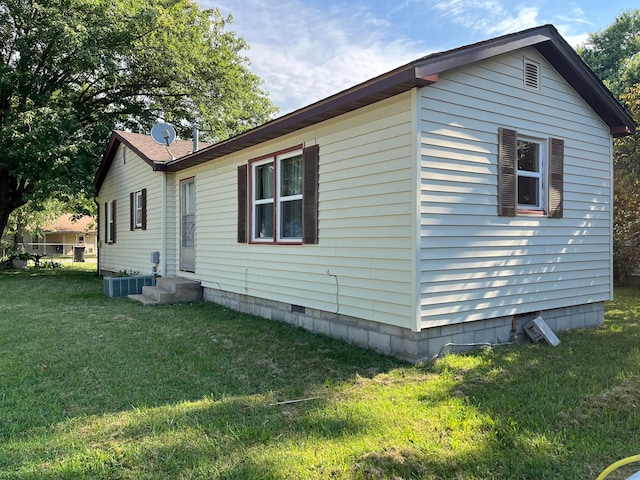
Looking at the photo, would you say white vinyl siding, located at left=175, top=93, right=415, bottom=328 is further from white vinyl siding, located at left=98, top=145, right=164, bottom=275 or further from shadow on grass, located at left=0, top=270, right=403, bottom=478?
white vinyl siding, located at left=98, top=145, right=164, bottom=275

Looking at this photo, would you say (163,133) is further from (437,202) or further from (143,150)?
(437,202)

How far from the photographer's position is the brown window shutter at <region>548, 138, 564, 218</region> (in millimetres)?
6176

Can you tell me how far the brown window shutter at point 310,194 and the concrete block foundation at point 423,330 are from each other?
110 cm

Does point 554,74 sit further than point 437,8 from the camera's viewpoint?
No

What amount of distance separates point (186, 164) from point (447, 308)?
670 cm

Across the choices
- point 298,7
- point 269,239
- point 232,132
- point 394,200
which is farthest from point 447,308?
point 232,132

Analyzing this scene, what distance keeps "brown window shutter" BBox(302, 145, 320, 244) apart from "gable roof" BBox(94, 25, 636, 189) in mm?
441

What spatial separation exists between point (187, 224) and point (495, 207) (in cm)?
701

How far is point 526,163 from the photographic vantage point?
242 inches

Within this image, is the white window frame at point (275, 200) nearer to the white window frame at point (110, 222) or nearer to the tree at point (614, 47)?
the white window frame at point (110, 222)

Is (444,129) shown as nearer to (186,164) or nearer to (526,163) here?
(526,163)

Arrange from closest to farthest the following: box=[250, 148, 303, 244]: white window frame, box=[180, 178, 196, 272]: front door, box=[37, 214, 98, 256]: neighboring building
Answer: box=[250, 148, 303, 244]: white window frame → box=[180, 178, 196, 272]: front door → box=[37, 214, 98, 256]: neighboring building

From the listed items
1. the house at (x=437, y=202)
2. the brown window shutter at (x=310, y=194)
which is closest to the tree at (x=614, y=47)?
the house at (x=437, y=202)

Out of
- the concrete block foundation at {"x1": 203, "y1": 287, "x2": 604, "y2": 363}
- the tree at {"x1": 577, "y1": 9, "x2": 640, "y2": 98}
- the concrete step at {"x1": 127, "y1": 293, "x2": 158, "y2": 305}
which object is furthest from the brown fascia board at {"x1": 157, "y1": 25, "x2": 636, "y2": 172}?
the tree at {"x1": 577, "y1": 9, "x2": 640, "y2": 98}
